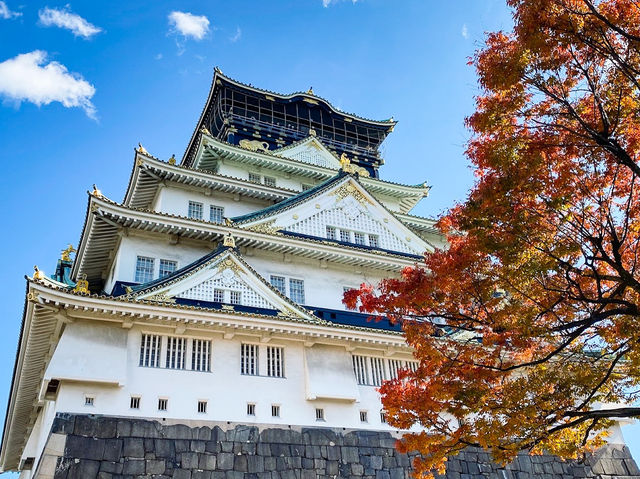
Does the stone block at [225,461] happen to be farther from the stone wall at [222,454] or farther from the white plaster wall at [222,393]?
the white plaster wall at [222,393]

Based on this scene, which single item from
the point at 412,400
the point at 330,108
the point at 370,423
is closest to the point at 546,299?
the point at 412,400

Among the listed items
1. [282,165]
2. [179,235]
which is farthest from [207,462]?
[282,165]

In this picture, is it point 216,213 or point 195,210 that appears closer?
point 195,210

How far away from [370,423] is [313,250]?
24.1ft

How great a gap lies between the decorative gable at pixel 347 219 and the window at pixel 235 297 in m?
4.62

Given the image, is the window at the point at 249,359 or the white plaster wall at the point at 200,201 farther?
the white plaster wall at the point at 200,201

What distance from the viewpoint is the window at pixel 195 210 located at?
2470cm

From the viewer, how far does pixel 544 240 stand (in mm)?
11000

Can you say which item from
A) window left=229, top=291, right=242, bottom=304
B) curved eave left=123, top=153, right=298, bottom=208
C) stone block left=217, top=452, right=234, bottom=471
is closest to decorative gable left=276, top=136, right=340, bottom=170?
curved eave left=123, top=153, right=298, bottom=208

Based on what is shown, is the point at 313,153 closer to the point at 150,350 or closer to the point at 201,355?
the point at 201,355

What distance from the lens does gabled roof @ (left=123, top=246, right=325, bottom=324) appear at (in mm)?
18266

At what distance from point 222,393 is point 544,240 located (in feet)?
36.6

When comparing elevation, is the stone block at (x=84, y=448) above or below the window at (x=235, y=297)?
below

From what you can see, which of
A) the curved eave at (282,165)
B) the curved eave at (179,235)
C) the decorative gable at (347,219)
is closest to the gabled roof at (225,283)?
the curved eave at (179,235)
